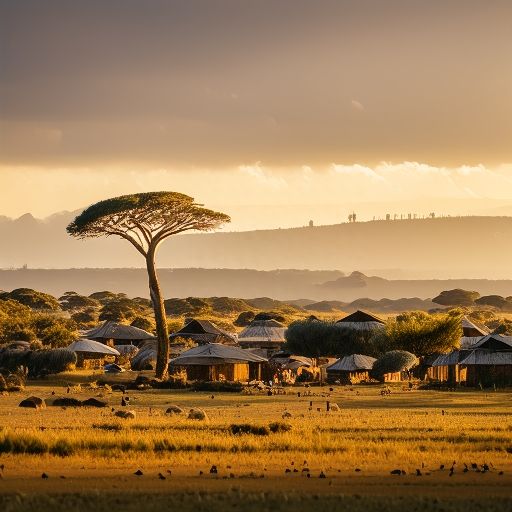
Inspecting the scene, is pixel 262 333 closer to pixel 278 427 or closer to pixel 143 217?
pixel 143 217

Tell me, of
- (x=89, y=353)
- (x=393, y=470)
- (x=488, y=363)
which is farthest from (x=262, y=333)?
(x=393, y=470)

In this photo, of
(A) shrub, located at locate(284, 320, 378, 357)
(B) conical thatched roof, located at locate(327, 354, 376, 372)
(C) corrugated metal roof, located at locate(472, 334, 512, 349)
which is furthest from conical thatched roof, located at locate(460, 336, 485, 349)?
(C) corrugated metal roof, located at locate(472, 334, 512, 349)

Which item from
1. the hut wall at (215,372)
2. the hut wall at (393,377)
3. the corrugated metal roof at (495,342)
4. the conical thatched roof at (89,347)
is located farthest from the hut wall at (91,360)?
the corrugated metal roof at (495,342)

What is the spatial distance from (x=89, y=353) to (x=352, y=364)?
17877 mm

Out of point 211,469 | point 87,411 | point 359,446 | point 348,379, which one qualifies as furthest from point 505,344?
point 211,469

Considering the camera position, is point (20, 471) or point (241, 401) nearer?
point (20, 471)

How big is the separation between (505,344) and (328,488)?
51019mm

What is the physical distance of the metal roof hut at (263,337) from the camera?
3856 inches

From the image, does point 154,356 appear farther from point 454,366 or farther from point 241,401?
point 241,401

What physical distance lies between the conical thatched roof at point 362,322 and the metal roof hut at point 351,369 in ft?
40.8

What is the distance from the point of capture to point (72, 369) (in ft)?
255

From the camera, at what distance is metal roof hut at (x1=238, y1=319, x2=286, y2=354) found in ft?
321

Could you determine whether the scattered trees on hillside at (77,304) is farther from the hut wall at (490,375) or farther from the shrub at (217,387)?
the shrub at (217,387)

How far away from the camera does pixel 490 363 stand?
244 ft
